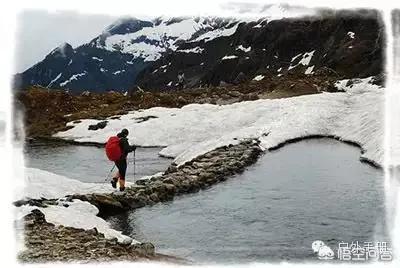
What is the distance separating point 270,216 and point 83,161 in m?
11.7

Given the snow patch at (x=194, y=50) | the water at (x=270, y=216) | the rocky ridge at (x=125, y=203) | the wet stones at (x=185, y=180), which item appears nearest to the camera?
the rocky ridge at (x=125, y=203)

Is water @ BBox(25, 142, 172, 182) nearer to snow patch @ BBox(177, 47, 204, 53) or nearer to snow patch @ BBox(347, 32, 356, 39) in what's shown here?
snow patch @ BBox(347, 32, 356, 39)

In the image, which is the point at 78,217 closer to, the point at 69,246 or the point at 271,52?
the point at 69,246

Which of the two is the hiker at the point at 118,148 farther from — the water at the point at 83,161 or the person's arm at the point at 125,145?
the water at the point at 83,161

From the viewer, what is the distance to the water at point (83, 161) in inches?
669

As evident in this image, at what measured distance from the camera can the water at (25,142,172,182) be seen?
17.0m

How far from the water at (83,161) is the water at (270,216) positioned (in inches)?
162

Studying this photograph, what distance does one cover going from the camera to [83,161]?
→ 20.4m

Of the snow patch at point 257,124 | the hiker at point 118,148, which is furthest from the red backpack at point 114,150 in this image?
the snow patch at point 257,124

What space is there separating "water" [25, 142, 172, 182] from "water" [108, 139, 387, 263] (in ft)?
13.5

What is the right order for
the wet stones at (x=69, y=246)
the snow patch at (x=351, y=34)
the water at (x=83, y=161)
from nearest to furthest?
1. the wet stones at (x=69, y=246)
2. the water at (x=83, y=161)
3. the snow patch at (x=351, y=34)

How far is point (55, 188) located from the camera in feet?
38.0

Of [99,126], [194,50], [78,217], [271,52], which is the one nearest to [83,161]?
[99,126]

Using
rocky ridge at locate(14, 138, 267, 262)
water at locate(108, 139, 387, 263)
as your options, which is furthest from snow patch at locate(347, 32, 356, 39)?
water at locate(108, 139, 387, 263)
